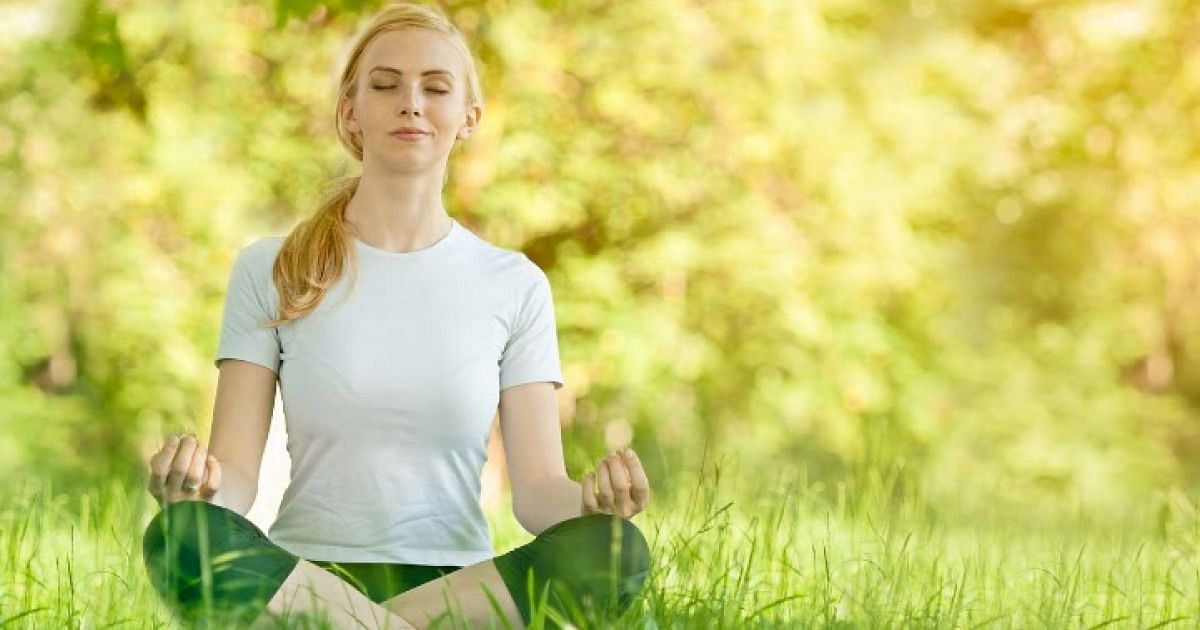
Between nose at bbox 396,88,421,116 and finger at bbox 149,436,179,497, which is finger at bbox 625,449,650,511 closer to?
finger at bbox 149,436,179,497

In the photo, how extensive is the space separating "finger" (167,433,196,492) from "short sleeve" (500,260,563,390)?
Result: 0.73 metres

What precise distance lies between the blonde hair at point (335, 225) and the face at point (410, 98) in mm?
31

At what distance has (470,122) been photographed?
9.58 ft

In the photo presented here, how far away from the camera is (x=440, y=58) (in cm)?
278

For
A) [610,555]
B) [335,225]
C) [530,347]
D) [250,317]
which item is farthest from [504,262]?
[610,555]

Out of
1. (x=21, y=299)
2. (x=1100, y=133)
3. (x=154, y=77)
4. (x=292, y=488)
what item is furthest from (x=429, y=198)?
(x=1100, y=133)

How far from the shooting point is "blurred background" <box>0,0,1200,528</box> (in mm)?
7227

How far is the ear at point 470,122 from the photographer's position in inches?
113

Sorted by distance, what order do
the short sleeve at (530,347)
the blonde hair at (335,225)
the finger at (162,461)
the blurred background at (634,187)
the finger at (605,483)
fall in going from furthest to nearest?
the blurred background at (634,187) → the short sleeve at (530,347) → the blonde hair at (335,225) → the finger at (605,483) → the finger at (162,461)

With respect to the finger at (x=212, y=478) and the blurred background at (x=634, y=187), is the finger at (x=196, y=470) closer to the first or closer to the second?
the finger at (x=212, y=478)

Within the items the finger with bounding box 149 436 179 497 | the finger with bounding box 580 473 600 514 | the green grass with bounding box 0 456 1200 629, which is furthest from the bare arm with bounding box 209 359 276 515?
the finger with bounding box 580 473 600 514

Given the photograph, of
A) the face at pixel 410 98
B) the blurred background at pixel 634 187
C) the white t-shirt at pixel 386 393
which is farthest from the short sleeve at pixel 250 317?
the blurred background at pixel 634 187

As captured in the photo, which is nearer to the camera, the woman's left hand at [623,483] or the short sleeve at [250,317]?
the woman's left hand at [623,483]

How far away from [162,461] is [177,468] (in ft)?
0.07
